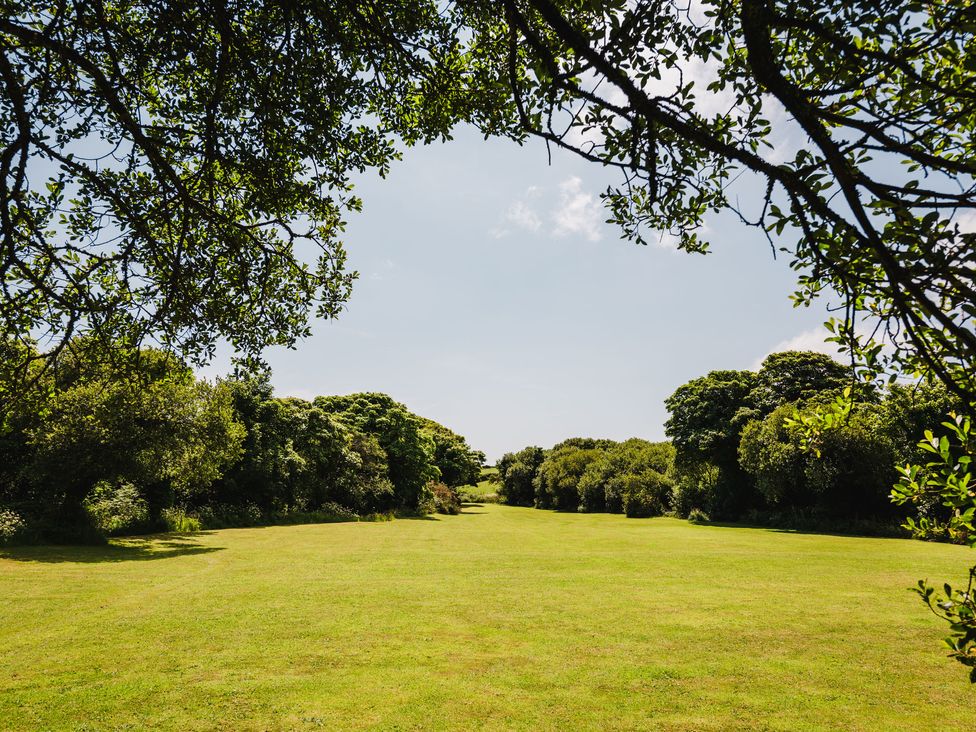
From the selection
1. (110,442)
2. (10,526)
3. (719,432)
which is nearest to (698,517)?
(719,432)

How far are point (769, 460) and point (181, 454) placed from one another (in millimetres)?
32854

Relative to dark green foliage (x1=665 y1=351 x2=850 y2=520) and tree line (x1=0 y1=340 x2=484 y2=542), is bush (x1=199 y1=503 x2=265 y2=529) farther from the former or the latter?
dark green foliage (x1=665 y1=351 x2=850 y2=520)

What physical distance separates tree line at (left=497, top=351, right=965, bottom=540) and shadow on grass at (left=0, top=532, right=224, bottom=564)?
24048 millimetres

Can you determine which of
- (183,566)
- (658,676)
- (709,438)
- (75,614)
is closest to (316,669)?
(658,676)

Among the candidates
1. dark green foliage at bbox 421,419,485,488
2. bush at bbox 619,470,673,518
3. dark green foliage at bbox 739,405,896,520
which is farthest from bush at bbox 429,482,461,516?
dark green foliage at bbox 739,405,896,520

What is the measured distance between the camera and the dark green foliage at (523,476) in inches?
3226

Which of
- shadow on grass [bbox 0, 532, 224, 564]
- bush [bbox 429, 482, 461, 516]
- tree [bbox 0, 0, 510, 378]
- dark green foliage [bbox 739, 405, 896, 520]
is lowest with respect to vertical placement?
bush [bbox 429, 482, 461, 516]

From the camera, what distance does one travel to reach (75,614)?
37.7 feet

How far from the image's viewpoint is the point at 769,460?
3231 centimetres

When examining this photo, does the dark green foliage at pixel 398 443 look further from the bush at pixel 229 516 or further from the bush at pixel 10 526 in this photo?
the bush at pixel 10 526

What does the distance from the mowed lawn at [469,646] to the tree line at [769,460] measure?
694cm

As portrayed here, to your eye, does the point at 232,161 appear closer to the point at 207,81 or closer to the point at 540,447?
the point at 207,81

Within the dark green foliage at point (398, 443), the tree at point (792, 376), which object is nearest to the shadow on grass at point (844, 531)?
the tree at point (792, 376)

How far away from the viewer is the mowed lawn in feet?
23.8
